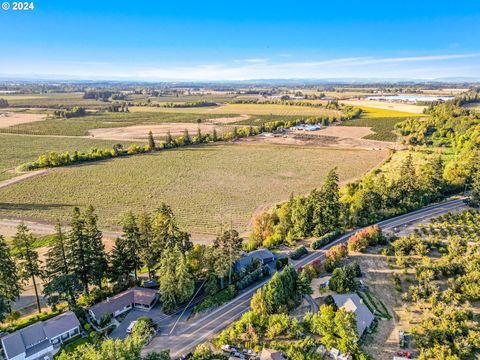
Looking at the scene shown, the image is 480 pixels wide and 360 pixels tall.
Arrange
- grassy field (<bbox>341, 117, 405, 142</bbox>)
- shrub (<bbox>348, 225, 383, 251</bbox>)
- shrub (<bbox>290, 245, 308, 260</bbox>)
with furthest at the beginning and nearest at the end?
grassy field (<bbox>341, 117, 405, 142</bbox>), shrub (<bbox>348, 225, 383, 251</bbox>), shrub (<bbox>290, 245, 308, 260</bbox>)

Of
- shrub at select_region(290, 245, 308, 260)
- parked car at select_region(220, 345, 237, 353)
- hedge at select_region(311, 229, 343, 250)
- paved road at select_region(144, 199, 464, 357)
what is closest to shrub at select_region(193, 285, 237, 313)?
paved road at select_region(144, 199, 464, 357)

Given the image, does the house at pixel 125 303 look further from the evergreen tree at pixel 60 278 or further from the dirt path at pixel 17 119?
the dirt path at pixel 17 119

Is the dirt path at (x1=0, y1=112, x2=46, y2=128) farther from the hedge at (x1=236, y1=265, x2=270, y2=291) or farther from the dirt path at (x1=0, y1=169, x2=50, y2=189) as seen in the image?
the hedge at (x1=236, y1=265, x2=270, y2=291)

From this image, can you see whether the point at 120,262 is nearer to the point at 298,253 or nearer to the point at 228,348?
the point at 228,348

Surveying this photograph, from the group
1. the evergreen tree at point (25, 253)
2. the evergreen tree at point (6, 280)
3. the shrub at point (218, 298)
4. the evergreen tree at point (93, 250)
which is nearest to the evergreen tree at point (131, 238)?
the evergreen tree at point (93, 250)

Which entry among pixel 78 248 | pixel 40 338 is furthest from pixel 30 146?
pixel 40 338

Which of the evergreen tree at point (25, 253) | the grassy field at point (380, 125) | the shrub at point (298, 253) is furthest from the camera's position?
the grassy field at point (380, 125)
